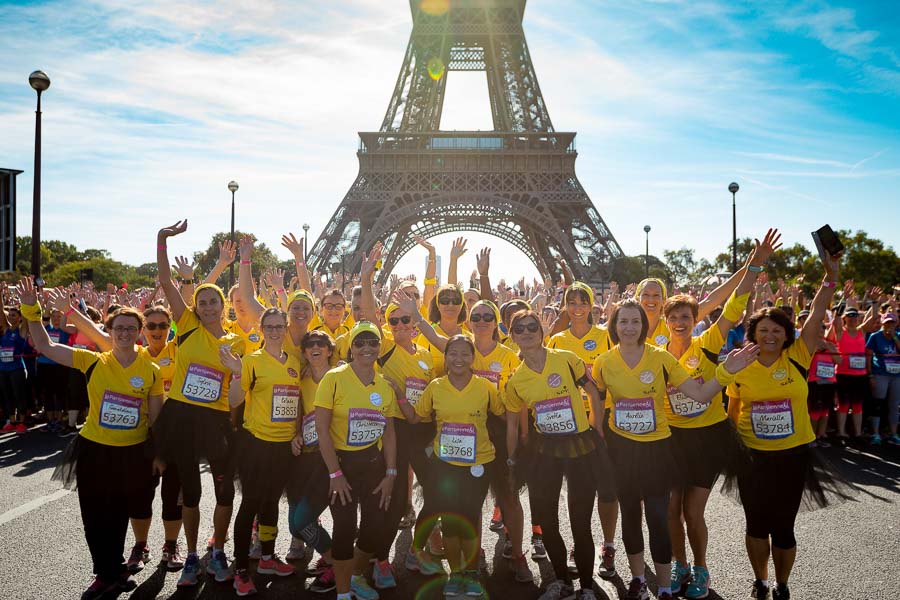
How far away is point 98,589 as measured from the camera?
401 centimetres

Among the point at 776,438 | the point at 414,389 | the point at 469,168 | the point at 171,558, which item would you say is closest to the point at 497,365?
the point at 414,389

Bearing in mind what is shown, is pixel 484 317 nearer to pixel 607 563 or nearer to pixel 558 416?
pixel 558 416

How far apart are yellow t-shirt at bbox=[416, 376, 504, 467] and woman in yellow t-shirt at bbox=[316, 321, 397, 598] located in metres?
0.35

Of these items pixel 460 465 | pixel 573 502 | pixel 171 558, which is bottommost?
pixel 171 558

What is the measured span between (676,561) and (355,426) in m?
2.54

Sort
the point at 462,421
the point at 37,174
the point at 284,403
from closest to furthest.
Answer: the point at 462,421
the point at 284,403
the point at 37,174

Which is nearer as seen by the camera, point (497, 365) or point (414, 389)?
point (414, 389)

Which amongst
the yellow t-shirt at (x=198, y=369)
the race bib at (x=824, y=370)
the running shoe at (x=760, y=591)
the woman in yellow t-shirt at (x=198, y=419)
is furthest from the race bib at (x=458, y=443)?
the race bib at (x=824, y=370)

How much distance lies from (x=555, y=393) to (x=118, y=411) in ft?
9.96

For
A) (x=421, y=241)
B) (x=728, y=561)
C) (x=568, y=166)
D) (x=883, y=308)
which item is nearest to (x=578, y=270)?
(x=568, y=166)

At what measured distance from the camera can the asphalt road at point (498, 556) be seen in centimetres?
421

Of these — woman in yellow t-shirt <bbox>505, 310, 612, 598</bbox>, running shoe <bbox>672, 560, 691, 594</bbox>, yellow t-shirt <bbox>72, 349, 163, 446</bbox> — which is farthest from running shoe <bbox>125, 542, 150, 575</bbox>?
running shoe <bbox>672, 560, 691, 594</bbox>

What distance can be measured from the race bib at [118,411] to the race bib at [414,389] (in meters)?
1.94

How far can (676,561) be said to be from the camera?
14.2ft
